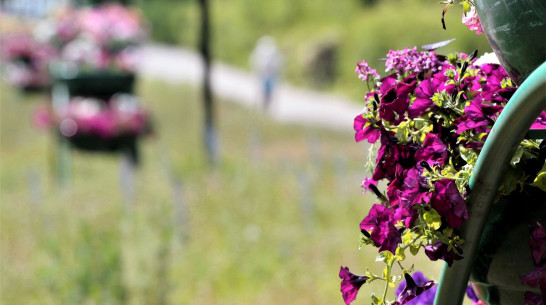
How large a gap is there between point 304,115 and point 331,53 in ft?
16.5

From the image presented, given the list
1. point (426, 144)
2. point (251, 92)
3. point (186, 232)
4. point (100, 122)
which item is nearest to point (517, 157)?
point (426, 144)

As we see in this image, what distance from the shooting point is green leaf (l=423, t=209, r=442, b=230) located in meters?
1.46

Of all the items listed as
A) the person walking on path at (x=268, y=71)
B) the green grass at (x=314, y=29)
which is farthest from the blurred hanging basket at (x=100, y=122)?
the green grass at (x=314, y=29)

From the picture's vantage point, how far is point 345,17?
24.0m

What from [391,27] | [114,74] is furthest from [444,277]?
[391,27]

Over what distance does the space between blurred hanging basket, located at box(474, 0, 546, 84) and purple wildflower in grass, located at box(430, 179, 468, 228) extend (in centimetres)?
22

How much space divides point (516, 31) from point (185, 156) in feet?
31.9

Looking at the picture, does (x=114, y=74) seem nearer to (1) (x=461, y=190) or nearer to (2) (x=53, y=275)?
(2) (x=53, y=275)

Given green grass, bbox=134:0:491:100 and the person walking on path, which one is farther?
green grass, bbox=134:0:491:100

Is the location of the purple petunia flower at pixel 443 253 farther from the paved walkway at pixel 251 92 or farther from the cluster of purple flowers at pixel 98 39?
the paved walkway at pixel 251 92

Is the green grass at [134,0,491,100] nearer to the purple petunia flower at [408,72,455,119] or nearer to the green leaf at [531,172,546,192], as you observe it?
the purple petunia flower at [408,72,455,119]

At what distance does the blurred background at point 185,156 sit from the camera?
19.6 ft

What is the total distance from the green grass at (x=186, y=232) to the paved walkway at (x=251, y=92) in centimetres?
469

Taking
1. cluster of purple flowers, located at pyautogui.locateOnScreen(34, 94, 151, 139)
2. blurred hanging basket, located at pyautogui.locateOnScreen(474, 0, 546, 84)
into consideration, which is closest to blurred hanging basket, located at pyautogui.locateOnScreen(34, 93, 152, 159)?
cluster of purple flowers, located at pyautogui.locateOnScreen(34, 94, 151, 139)
